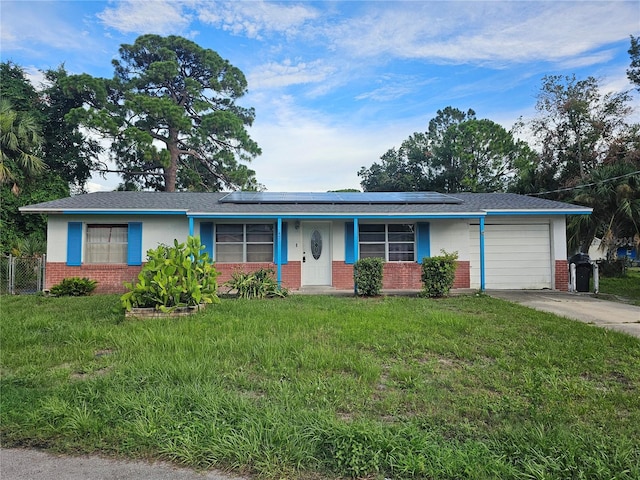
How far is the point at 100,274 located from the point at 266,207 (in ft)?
17.9

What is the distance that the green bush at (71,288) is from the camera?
35.7 ft

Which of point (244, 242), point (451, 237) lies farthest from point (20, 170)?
point (451, 237)

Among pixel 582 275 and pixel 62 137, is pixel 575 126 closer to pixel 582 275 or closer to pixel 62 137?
pixel 582 275

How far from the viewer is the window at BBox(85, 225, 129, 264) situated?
11.9m

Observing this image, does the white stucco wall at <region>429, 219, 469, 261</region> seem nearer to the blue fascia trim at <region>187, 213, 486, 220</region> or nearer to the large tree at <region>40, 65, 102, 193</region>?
the blue fascia trim at <region>187, 213, 486, 220</region>

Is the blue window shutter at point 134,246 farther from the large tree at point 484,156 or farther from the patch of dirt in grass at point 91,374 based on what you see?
the large tree at point 484,156

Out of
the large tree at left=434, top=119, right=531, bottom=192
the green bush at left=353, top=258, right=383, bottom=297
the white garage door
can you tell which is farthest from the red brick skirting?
the large tree at left=434, top=119, right=531, bottom=192

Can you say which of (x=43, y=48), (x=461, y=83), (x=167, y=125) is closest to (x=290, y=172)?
(x=167, y=125)

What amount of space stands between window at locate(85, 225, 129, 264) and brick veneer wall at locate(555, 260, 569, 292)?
13.8 m

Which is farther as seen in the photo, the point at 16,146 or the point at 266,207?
the point at 16,146

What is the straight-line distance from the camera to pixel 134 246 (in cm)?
1184

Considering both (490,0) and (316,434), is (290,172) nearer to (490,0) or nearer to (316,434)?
(490,0)

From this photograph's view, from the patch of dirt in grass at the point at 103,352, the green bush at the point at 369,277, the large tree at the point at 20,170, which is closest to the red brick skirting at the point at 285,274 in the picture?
the green bush at the point at 369,277

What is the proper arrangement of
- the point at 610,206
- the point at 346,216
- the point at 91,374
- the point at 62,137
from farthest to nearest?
the point at 62,137 < the point at 610,206 < the point at 346,216 < the point at 91,374
